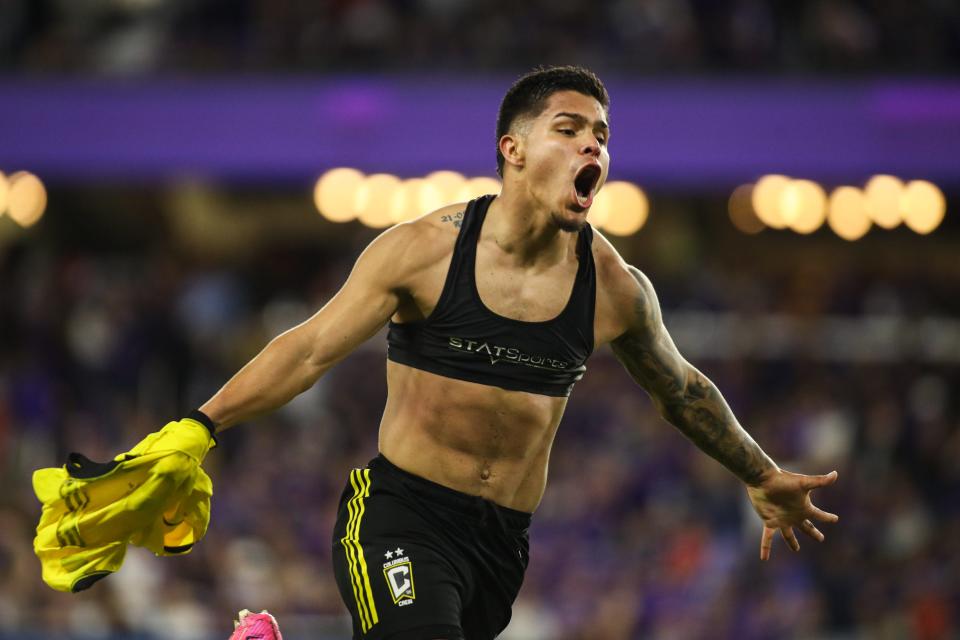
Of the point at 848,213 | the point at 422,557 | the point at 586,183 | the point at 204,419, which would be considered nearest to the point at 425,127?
the point at 848,213

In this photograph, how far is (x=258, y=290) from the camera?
1563 centimetres

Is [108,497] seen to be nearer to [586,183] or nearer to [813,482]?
[586,183]

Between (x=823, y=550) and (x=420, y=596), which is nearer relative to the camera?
(x=420, y=596)

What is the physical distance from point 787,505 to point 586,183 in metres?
1.44

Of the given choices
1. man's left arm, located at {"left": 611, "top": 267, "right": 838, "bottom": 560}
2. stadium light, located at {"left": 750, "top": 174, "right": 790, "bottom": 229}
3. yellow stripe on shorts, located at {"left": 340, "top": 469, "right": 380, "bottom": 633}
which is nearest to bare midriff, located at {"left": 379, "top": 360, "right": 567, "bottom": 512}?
yellow stripe on shorts, located at {"left": 340, "top": 469, "right": 380, "bottom": 633}

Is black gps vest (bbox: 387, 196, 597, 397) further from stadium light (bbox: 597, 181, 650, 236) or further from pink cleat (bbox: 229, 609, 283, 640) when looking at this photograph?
stadium light (bbox: 597, 181, 650, 236)

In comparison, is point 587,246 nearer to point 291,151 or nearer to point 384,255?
point 384,255

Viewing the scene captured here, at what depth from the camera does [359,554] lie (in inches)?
197

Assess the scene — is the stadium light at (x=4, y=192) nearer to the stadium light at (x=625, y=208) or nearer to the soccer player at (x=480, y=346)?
the stadium light at (x=625, y=208)

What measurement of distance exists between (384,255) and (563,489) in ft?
24.7

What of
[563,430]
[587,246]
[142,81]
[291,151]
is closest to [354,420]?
[563,430]

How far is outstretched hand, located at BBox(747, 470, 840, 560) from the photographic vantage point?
5.51m

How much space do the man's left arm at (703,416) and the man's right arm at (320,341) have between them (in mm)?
842

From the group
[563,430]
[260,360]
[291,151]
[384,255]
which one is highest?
[291,151]
